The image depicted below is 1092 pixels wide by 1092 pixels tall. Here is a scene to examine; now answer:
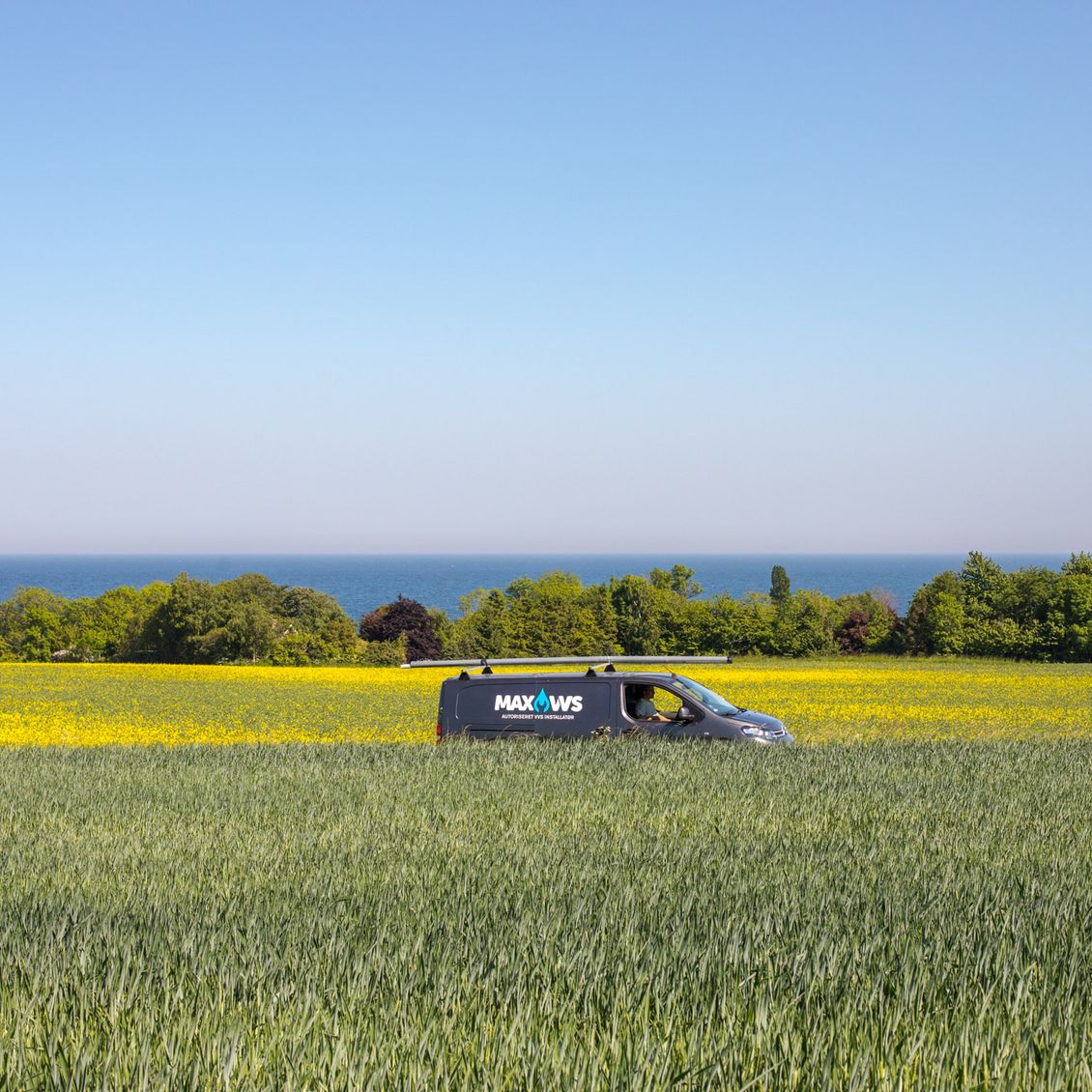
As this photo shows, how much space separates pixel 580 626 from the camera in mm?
63656

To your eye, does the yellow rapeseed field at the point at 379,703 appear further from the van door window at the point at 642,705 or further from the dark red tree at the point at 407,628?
the dark red tree at the point at 407,628

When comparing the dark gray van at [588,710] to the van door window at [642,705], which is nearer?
the dark gray van at [588,710]

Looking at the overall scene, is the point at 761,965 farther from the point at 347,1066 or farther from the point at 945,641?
the point at 945,641

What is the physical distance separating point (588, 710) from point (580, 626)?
45936 millimetres

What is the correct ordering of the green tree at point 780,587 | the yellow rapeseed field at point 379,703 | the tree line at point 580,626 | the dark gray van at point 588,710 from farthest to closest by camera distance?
the green tree at point 780,587 → the tree line at point 580,626 → the yellow rapeseed field at point 379,703 → the dark gray van at point 588,710

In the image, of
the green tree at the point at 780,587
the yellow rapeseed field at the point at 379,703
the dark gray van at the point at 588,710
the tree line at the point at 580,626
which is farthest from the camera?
the green tree at the point at 780,587

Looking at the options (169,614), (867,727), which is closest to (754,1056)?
(867,727)

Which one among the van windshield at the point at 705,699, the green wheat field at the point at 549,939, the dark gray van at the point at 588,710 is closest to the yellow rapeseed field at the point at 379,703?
the van windshield at the point at 705,699

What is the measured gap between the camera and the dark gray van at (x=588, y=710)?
17.4m

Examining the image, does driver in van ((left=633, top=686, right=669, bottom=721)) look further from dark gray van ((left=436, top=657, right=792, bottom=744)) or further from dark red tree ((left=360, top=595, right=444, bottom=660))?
dark red tree ((left=360, top=595, right=444, bottom=660))

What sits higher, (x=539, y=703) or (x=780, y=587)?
(x=780, y=587)

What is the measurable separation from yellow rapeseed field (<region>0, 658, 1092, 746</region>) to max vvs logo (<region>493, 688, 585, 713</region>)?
20.9 feet

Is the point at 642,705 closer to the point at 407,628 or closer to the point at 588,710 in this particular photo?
the point at 588,710

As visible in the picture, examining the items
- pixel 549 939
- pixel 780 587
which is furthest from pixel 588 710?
pixel 780 587
